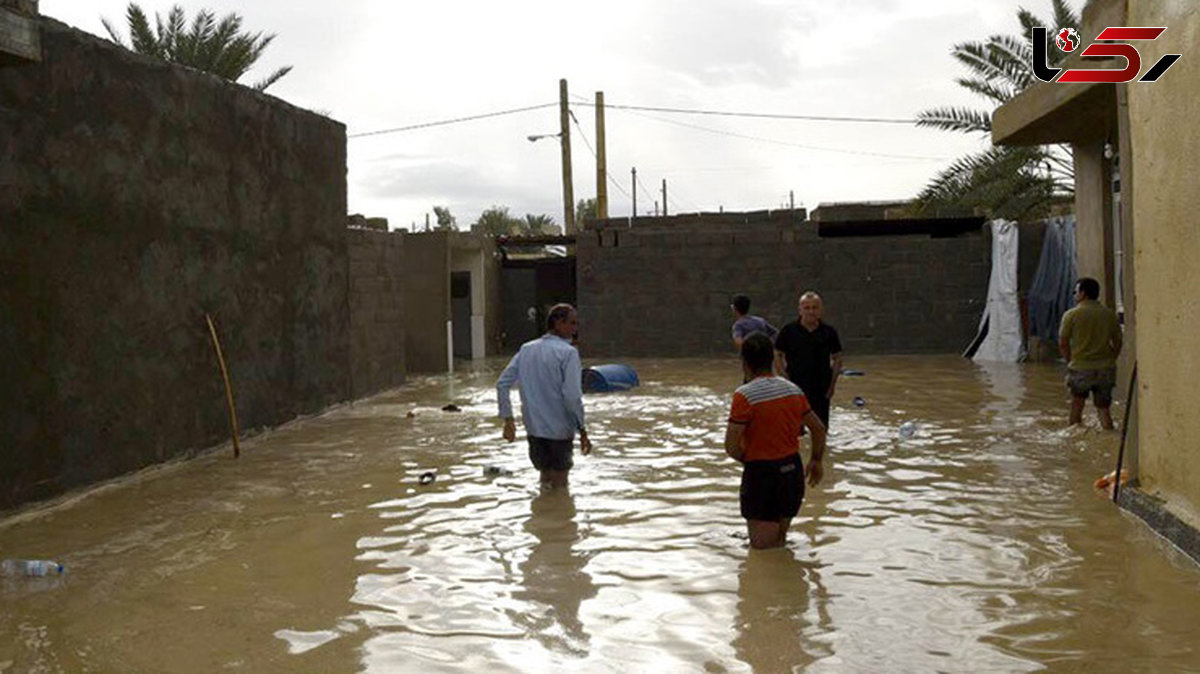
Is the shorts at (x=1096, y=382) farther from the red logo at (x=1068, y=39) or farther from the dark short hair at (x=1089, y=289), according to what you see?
the red logo at (x=1068, y=39)

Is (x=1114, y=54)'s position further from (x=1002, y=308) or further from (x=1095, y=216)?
(x=1002, y=308)

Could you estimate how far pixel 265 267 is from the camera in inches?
525

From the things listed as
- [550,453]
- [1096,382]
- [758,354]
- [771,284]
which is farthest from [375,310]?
[758,354]

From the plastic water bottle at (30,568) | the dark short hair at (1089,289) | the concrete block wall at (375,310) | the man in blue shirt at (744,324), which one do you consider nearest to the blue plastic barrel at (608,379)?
the concrete block wall at (375,310)

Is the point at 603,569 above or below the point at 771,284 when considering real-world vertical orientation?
below

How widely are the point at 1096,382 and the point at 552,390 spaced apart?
18.8 feet

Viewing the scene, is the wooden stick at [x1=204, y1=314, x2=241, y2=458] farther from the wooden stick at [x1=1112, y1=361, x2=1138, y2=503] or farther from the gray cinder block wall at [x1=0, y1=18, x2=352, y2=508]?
the wooden stick at [x1=1112, y1=361, x2=1138, y2=503]

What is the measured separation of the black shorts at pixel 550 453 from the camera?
880 cm

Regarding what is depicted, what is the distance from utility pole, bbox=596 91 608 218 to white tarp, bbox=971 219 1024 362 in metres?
13.5

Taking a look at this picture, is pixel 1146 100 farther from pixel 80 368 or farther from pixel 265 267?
pixel 265 267

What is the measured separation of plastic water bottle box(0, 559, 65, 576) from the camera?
6594mm

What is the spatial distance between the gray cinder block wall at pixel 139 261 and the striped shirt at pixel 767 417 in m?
5.67

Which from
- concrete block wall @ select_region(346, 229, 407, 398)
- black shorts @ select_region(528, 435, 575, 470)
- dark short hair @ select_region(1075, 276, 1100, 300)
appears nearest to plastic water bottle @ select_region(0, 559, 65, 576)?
black shorts @ select_region(528, 435, 575, 470)

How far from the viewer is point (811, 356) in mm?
10273
